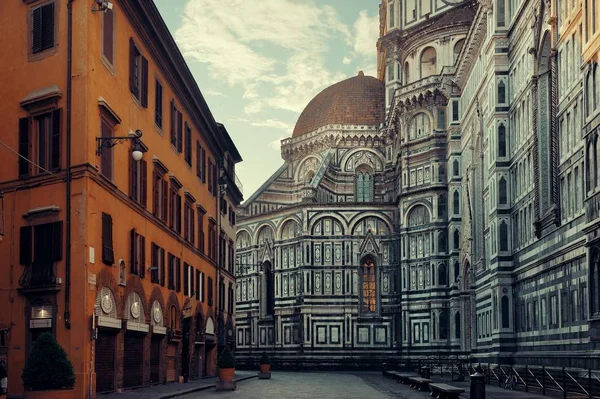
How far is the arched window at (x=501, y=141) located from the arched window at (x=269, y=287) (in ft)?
132

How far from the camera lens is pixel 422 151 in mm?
79688

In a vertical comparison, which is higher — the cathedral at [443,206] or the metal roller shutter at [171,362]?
the cathedral at [443,206]

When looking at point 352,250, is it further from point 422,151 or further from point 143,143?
point 143,143

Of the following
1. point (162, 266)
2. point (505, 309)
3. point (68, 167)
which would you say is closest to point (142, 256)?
point (162, 266)

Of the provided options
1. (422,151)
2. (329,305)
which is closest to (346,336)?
(329,305)

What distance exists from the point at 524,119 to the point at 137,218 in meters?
22.3

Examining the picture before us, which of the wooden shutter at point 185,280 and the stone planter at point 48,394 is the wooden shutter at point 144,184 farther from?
the stone planter at point 48,394

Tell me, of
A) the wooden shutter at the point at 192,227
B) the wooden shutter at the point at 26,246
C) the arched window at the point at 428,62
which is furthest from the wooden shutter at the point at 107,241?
the arched window at the point at 428,62

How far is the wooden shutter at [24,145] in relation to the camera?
29.6 m

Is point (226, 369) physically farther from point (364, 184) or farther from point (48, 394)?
point (364, 184)

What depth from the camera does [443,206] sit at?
255 ft

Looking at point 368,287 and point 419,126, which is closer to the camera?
point 419,126

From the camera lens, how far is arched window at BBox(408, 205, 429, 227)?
79500mm

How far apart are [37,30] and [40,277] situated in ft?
24.3
